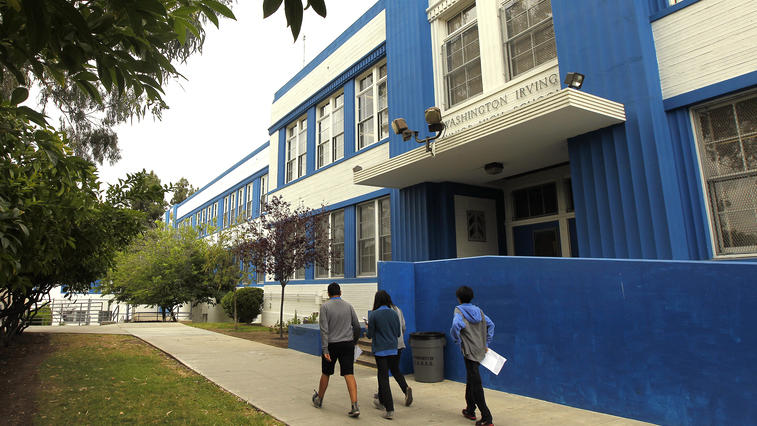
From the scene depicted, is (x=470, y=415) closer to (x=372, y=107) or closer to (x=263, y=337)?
(x=372, y=107)

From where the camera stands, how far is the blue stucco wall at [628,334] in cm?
523

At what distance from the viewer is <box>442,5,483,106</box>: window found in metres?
11.3

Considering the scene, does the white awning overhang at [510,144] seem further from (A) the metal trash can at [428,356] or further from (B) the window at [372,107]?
(A) the metal trash can at [428,356]

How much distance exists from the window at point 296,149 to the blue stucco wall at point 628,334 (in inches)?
471

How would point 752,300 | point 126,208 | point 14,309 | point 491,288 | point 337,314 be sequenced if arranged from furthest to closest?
point 14,309
point 126,208
point 491,288
point 337,314
point 752,300

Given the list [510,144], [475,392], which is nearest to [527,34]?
[510,144]

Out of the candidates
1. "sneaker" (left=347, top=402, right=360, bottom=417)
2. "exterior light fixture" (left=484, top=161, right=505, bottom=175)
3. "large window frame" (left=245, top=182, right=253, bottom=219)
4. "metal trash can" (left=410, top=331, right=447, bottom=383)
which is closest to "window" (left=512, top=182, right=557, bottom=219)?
"exterior light fixture" (left=484, top=161, right=505, bottom=175)

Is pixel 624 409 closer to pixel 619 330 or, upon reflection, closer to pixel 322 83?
pixel 619 330

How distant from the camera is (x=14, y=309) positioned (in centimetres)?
Answer: 1025

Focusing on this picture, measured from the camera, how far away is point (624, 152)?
319 inches

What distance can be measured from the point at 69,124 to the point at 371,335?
540 inches

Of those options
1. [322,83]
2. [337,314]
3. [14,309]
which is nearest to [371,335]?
[337,314]

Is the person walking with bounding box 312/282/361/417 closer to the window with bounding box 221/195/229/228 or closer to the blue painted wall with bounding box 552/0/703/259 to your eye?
the blue painted wall with bounding box 552/0/703/259

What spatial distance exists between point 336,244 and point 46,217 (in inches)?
412
